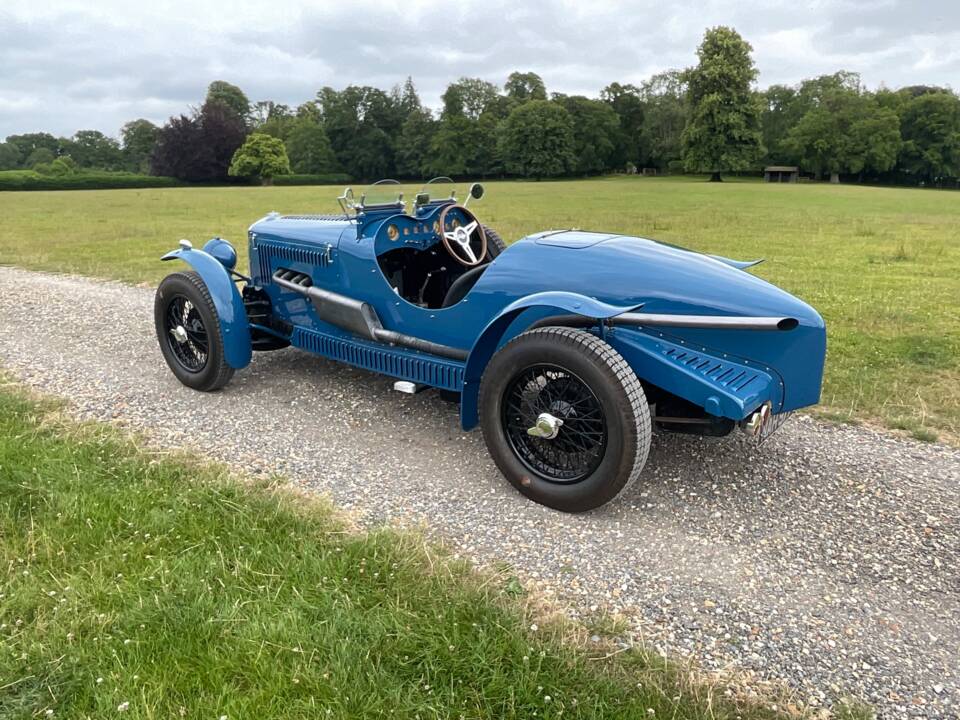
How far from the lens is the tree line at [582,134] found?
61594 mm

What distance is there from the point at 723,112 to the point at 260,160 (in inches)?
1772

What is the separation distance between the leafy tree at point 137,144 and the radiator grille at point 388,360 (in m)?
94.5

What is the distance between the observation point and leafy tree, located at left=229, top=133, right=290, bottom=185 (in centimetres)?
6506

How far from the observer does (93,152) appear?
8806 cm

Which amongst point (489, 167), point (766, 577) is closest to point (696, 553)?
point (766, 577)

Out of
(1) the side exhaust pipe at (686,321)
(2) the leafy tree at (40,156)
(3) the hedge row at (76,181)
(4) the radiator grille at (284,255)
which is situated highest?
(2) the leafy tree at (40,156)

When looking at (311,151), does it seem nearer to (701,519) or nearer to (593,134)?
(593,134)

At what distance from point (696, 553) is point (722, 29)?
73.3 m

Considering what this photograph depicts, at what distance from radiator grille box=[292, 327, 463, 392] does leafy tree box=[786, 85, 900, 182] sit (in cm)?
6903

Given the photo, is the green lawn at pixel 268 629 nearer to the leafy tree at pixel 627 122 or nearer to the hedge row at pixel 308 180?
the hedge row at pixel 308 180

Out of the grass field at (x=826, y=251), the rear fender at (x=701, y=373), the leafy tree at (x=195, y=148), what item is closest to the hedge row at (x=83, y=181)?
the leafy tree at (x=195, y=148)

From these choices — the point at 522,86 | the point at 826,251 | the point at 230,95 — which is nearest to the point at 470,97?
the point at 522,86

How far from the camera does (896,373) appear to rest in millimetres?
5652

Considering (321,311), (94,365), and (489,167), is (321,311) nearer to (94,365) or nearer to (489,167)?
(94,365)
